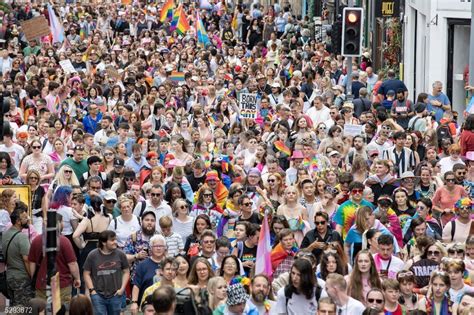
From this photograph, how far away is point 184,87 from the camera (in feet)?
97.2

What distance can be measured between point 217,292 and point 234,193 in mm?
4417

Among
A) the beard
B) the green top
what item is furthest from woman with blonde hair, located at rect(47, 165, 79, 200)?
the beard

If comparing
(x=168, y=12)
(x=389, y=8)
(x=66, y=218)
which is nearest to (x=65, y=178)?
(x=66, y=218)

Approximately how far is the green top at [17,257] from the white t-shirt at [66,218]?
1603 mm

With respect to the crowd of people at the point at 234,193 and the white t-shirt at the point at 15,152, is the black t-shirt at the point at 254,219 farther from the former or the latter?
the white t-shirt at the point at 15,152

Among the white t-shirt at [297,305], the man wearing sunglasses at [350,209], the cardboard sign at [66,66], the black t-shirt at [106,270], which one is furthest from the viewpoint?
the cardboard sign at [66,66]

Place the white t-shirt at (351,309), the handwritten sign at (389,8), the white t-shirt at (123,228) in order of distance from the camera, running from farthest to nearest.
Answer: the handwritten sign at (389,8) < the white t-shirt at (123,228) < the white t-shirt at (351,309)

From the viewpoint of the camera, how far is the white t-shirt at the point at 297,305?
13.6m

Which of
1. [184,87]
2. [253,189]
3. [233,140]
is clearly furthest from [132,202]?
[184,87]

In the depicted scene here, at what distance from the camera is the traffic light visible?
2670 cm

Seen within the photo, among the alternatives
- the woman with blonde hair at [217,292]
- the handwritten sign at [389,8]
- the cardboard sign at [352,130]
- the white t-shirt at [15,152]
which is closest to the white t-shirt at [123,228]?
the woman with blonde hair at [217,292]

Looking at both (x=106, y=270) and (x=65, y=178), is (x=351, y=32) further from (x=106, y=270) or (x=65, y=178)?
(x=106, y=270)

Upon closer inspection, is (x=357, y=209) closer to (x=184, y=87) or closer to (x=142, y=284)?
(x=142, y=284)

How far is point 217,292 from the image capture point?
13.8m
